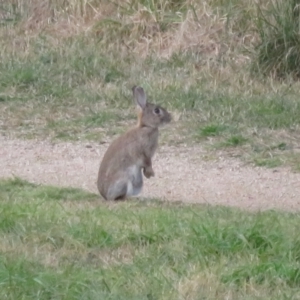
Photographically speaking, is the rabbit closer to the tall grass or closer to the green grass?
the green grass

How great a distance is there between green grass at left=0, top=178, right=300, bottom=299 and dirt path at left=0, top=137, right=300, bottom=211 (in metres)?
1.11

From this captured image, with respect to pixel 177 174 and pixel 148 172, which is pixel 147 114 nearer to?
pixel 148 172

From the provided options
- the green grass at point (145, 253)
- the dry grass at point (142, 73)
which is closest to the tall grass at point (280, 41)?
the dry grass at point (142, 73)

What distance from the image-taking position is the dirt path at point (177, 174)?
29.2ft

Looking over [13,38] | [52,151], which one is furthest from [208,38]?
[52,151]

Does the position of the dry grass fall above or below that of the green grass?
below

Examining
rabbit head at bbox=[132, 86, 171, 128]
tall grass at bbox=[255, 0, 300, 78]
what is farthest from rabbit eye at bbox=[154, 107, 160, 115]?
tall grass at bbox=[255, 0, 300, 78]

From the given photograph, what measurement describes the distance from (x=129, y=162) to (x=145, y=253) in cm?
226

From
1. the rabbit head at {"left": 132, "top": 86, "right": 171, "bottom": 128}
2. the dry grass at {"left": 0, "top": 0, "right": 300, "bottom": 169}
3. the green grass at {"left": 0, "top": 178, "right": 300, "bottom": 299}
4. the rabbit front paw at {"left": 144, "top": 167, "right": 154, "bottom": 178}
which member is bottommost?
the dry grass at {"left": 0, "top": 0, "right": 300, "bottom": 169}

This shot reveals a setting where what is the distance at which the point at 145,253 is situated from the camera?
6.43 metres

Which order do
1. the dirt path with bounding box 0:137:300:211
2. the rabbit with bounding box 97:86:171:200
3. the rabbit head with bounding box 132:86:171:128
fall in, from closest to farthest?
the rabbit with bounding box 97:86:171:200
the dirt path with bounding box 0:137:300:211
the rabbit head with bounding box 132:86:171:128

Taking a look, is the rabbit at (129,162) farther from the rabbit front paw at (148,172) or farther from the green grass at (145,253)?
the green grass at (145,253)

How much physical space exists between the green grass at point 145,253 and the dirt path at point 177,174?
111cm

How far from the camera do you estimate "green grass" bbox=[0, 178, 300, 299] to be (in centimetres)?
575
